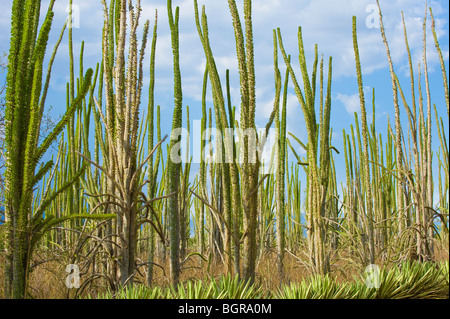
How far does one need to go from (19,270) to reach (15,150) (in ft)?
0.83

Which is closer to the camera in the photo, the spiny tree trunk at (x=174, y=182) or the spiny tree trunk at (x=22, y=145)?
the spiny tree trunk at (x=22, y=145)

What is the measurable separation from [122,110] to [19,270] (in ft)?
1.44

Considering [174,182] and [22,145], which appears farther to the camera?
[174,182]

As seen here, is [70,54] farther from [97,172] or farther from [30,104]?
[30,104]

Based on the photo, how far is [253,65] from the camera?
3.87 ft

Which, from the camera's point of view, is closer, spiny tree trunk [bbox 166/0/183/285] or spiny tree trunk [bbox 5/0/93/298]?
spiny tree trunk [bbox 5/0/93/298]

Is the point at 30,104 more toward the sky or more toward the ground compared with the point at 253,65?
more toward the ground

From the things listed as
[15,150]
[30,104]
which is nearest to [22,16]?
[30,104]
